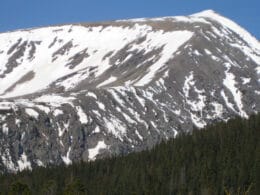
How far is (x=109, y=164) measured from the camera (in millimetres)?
173375

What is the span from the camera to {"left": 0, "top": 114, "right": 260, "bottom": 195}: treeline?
148 metres

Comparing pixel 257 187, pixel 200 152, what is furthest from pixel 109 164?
pixel 257 187

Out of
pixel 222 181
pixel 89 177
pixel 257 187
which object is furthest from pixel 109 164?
pixel 257 187

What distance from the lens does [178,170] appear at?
6240 inches

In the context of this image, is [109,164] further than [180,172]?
Yes

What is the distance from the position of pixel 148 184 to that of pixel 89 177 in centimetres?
2331

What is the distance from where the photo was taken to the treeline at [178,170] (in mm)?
147750

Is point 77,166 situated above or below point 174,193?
above

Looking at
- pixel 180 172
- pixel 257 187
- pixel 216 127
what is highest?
pixel 216 127

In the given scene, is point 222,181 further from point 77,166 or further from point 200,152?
point 77,166

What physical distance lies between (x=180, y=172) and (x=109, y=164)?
911 inches

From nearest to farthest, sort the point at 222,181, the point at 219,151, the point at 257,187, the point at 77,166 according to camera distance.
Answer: the point at 257,187 < the point at 222,181 < the point at 219,151 < the point at 77,166

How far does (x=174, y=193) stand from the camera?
488ft

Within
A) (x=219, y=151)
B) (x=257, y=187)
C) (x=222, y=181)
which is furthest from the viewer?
(x=219, y=151)
